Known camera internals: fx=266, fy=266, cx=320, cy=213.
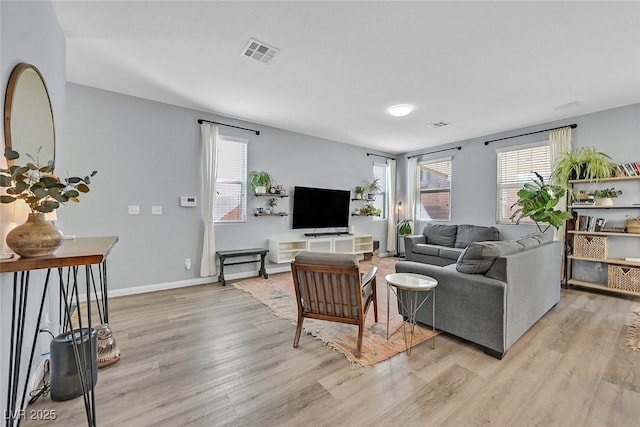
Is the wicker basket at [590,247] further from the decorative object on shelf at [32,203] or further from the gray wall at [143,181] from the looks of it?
the decorative object on shelf at [32,203]

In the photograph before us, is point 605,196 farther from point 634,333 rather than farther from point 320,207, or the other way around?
point 320,207

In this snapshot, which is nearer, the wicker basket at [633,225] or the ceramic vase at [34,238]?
the ceramic vase at [34,238]

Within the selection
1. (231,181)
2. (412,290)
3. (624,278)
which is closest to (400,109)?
(412,290)

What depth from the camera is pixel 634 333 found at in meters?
2.55

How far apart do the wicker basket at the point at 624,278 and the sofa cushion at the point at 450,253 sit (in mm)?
1856

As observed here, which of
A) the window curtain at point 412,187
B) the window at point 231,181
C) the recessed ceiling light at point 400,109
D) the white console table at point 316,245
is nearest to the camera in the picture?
the recessed ceiling light at point 400,109

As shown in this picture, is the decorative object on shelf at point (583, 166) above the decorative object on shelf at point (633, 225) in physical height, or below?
above

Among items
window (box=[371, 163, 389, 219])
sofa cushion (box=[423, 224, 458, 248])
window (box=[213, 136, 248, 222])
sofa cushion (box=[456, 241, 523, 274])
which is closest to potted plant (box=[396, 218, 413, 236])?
window (box=[371, 163, 389, 219])

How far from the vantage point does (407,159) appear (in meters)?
6.69

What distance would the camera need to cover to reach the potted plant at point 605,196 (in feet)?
12.3

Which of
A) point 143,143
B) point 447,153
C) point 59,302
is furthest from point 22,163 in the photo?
point 447,153

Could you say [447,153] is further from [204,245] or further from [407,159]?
[204,245]

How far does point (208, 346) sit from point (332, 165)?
4260 millimetres

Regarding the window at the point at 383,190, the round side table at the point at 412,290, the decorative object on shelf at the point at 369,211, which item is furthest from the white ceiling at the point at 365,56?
the window at the point at 383,190
